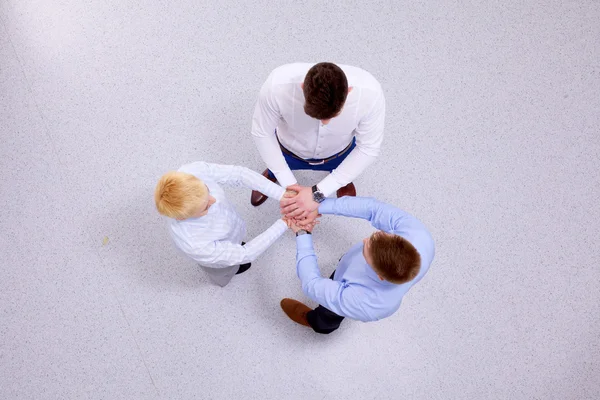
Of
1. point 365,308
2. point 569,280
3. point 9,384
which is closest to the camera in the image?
point 365,308

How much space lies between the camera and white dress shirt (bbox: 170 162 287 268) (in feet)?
5.10

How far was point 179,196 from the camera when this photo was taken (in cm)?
139

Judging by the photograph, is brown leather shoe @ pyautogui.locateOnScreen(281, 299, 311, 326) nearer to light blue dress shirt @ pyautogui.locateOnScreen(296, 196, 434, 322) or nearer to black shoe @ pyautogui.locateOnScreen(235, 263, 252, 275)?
black shoe @ pyautogui.locateOnScreen(235, 263, 252, 275)

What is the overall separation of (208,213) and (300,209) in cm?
44

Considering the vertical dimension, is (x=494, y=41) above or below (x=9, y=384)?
above

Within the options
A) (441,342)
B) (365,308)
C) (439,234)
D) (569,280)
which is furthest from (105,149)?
(569,280)

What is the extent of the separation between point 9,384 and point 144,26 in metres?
2.21

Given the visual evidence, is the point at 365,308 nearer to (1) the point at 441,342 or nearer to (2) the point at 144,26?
(1) the point at 441,342

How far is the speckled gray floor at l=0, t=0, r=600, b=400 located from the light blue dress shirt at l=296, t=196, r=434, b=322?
559 millimetres

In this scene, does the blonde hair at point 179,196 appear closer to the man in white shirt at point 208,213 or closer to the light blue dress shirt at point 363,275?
the man in white shirt at point 208,213

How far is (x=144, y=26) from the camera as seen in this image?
2.56 meters

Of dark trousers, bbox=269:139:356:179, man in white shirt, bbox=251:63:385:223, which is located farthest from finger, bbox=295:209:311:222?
dark trousers, bbox=269:139:356:179

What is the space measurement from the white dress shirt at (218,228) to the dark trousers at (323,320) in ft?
1.44

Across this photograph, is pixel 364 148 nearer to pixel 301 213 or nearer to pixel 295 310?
pixel 301 213
